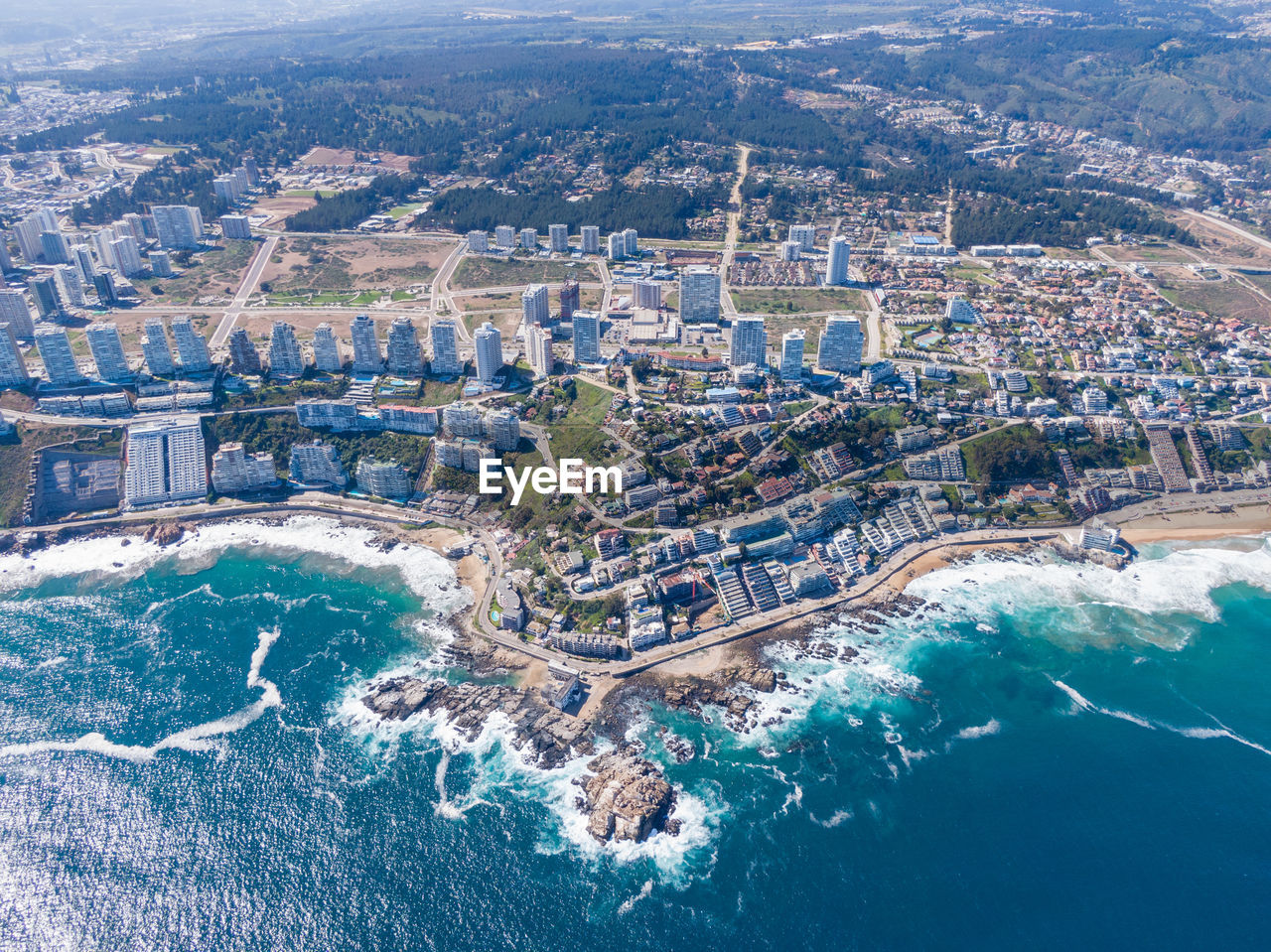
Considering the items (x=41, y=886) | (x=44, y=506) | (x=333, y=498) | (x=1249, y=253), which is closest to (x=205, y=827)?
(x=41, y=886)

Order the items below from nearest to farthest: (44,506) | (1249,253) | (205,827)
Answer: (205,827) → (44,506) → (1249,253)

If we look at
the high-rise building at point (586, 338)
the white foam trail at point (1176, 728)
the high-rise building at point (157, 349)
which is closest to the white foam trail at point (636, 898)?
the white foam trail at point (1176, 728)

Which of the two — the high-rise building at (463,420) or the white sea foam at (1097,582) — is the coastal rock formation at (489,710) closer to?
the high-rise building at (463,420)

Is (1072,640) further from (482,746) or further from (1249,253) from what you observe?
(1249,253)

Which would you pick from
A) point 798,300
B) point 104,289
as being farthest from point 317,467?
point 798,300

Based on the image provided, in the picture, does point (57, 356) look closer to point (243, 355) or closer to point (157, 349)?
point (157, 349)

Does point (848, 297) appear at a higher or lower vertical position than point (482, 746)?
higher
